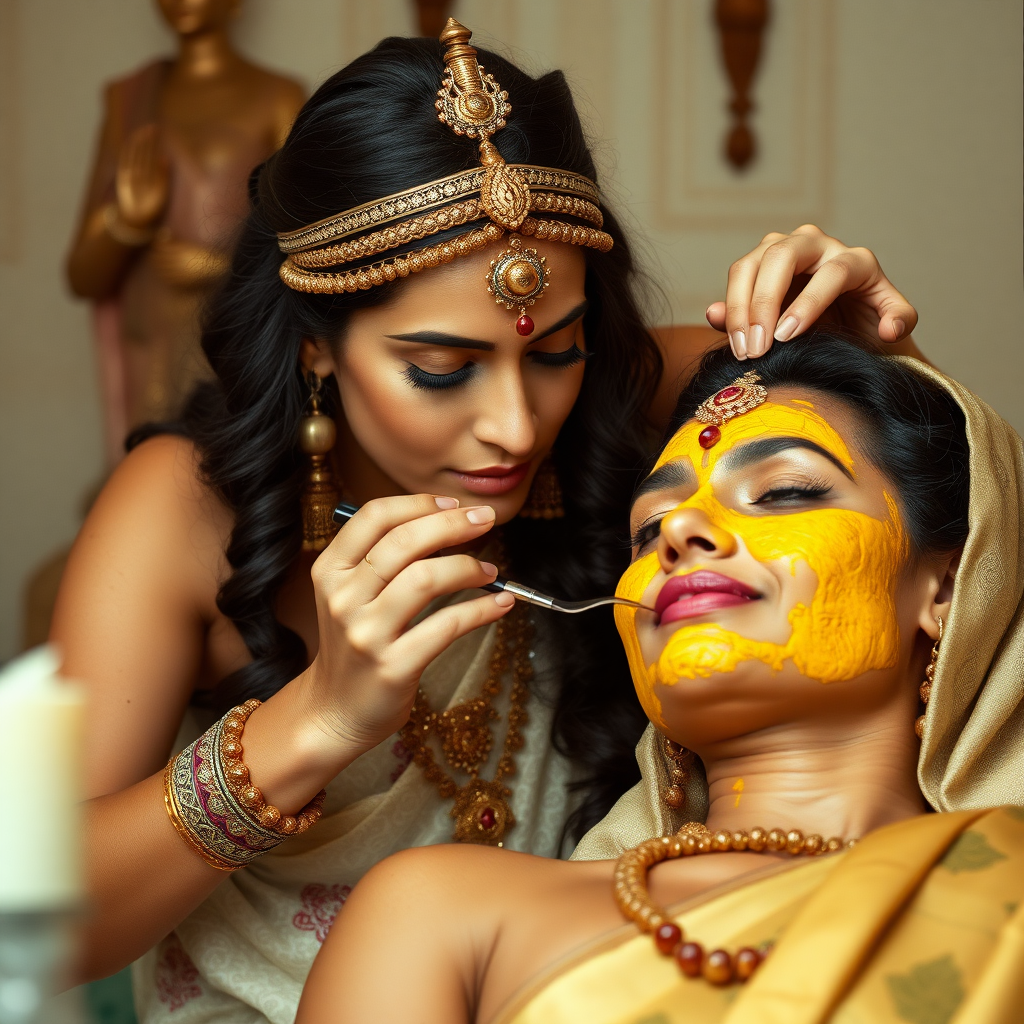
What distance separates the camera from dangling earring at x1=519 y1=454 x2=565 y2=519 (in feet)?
5.67

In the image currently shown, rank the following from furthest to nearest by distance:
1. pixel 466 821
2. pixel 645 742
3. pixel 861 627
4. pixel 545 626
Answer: pixel 545 626 → pixel 466 821 → pixel 645 742 → pixel 861 627

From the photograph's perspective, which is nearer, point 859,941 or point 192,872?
point 859,941

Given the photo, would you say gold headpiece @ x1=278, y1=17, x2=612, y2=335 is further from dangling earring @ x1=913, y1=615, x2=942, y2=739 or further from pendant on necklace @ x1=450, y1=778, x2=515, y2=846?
pendant on necklace @ x1=450, y1=778, x2=515, y2=846

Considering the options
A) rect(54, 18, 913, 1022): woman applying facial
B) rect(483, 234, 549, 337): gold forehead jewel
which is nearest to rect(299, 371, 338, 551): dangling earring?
rect(54, 18, 913, 1022): woman applying facial

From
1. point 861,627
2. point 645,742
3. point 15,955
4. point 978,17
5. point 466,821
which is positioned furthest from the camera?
point 978,17

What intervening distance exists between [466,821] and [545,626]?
32 cm

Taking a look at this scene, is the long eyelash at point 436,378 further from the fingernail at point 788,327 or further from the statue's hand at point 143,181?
the statue's hand at point 143,181

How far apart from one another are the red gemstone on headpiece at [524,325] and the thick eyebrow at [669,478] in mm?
224

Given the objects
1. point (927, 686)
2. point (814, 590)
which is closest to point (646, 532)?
point (814, 590)

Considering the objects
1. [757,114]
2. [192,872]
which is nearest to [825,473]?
[192,872]

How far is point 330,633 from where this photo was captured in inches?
47.2

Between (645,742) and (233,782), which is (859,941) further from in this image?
(233,782)

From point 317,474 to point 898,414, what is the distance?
764 mm

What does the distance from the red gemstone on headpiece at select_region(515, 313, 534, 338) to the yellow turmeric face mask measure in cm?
27
